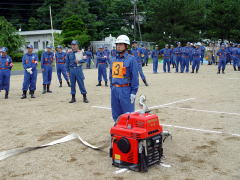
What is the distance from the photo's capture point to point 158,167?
17.6 ft

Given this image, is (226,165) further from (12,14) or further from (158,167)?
(12,14)

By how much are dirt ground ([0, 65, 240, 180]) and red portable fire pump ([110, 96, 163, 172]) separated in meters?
0.18

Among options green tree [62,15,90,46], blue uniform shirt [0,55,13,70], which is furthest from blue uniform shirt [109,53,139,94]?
green tree [62,15,90,46]

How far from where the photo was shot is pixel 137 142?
4.97 metres

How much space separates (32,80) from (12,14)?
222 ft

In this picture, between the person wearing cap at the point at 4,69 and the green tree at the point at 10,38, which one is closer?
the person wearing cap at the point at 4,69

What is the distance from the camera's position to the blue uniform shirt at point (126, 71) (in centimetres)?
652

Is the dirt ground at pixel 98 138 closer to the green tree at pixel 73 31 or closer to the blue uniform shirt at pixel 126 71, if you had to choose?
the blue uniform shirt at pixel 126 71

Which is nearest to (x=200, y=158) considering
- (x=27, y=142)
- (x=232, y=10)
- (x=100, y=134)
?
(x=100, y=134)

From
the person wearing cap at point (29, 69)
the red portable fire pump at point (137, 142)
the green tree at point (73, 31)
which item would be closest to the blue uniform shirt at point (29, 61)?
the person wearing cap at point (29, 69)

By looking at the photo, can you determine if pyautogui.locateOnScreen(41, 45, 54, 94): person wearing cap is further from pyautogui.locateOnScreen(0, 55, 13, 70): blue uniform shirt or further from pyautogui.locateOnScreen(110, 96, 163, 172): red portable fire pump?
pyautogui.locateOnScreen(110, 96, 163, 172): red portable fire pump

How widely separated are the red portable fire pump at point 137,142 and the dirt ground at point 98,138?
0.18 m

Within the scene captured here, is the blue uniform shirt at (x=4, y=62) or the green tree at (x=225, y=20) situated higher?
the green tree at (x=225, y=20)

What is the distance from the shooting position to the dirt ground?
5.20 metres
